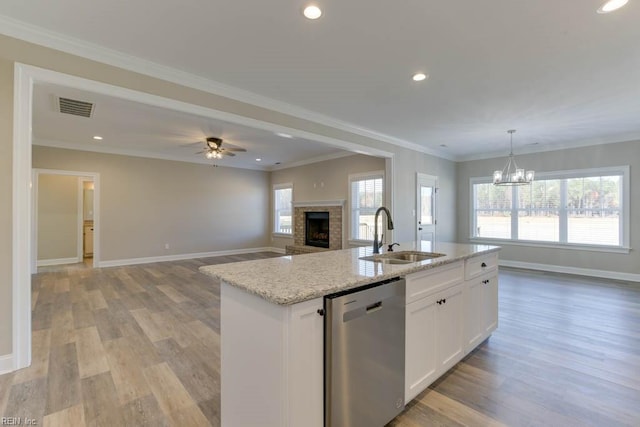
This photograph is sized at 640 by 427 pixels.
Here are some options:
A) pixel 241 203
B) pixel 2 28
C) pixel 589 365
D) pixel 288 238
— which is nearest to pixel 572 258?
pixel 589 365

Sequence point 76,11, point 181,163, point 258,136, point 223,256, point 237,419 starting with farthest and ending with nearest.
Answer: point 223,256 → point 181,163 → point 258,136 → point 76,11 → point 237,419

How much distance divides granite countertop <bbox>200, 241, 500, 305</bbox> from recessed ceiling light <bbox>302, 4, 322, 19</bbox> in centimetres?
185

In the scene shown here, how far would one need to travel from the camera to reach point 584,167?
231 inches

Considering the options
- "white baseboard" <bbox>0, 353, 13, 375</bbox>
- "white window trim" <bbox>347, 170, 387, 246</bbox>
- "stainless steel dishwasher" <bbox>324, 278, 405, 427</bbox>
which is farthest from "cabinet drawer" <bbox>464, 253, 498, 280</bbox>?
"white baseboard" <bbox>0, 353, 13, 375</bbox>

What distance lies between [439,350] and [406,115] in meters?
3.47

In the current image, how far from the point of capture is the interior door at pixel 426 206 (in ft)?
21.4

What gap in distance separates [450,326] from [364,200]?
188 inches

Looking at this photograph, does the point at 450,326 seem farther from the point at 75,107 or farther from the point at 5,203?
the point at 75,107

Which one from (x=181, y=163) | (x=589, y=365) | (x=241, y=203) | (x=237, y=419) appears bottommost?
(x=589, y=365)

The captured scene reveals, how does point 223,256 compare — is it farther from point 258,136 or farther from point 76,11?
point 76,11

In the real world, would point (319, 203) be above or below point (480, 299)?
above

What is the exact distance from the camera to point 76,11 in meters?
2.18

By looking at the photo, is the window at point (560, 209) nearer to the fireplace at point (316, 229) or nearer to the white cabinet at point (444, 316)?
the fireplace at point (316, 229)

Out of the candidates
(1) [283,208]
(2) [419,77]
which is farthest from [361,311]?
(1) [283,208]
